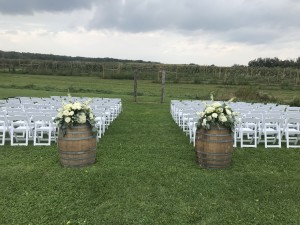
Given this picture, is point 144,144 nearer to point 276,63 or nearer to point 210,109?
point 210,109

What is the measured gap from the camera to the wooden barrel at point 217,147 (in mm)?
7309

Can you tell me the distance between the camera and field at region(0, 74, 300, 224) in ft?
17.4

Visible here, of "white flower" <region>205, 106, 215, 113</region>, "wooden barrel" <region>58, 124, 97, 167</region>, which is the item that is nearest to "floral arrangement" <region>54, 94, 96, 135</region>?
"wooden barrel" <region>58, 124, 97, 167</region>

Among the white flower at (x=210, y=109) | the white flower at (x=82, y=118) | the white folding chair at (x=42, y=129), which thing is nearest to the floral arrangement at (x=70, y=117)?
the white flower at (x=82, y=118)

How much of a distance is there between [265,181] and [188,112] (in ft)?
16.5

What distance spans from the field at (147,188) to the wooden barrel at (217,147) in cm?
22

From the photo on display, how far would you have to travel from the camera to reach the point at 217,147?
24.0 ft

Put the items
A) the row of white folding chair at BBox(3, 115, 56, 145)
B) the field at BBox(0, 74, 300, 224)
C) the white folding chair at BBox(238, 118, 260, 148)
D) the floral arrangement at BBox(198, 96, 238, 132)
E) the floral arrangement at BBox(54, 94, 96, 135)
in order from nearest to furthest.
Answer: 1. the field at BBox(0, 74, 300, 224)
2. the floral arrangement at BBox(54, 94, 96, 135)
3. the floral arrangement at BBox(198, 96, 238, 132)
4. the row of white folding chair at BBox(3, 115, 56, 145)
5. the white folding chair at BBox(238, 118, 260, 148)

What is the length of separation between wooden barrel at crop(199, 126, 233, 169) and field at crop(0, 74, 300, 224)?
8.6 inches

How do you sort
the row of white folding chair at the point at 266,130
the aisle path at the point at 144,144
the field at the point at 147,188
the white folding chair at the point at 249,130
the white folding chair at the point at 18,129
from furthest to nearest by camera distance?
the row of white folding chair at the point at 266,130, the white folding chair at the point at 249,130, the white folding chair at the point at 18,129, the aisle path at the point at 144,144, the field at the point at 147,188

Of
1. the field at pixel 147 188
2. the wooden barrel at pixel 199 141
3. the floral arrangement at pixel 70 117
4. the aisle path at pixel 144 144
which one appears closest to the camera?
the field at pixel 147 188

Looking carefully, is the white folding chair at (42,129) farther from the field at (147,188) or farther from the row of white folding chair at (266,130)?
the row of white folding chair at (266,130)

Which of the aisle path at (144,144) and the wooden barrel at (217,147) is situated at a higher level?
the wooden barrel at (217,147)

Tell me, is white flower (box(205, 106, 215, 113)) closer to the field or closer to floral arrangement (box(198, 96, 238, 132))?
floral arrangement (box(198, 96, 238, 132))
